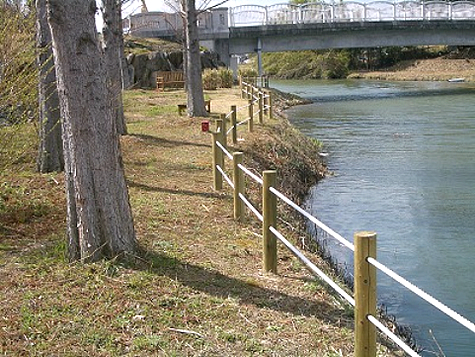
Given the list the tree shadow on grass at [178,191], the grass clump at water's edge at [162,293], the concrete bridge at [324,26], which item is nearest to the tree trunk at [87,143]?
the grass clump at water's edge at [162,293]

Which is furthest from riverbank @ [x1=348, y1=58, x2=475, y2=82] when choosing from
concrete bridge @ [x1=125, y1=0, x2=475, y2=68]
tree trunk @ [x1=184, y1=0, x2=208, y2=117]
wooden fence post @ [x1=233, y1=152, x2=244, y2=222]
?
wooden fence post @ [x1=233, y1=152, x2=244, y2=222]

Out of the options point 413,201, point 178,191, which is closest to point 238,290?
point 178,191

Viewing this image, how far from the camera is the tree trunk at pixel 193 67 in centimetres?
2005

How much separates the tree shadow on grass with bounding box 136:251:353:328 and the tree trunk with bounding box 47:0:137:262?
48 centimetres

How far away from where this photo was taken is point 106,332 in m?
5.75

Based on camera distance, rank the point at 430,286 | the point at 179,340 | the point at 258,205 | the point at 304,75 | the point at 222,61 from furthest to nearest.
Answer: the point at 304,75 → the point at 222,61 → the point at 258,205 → the point at 430,286 → the point at 179,340

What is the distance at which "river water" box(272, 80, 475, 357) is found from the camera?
8898 mm

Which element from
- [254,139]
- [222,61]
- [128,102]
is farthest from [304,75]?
[254,139]

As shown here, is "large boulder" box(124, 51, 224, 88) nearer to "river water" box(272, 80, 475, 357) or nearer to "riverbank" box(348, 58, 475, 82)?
"river water" box(272, 80, 475, 357)

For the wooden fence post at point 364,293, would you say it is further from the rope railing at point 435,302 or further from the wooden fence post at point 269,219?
the wooden fence post at point 269,219

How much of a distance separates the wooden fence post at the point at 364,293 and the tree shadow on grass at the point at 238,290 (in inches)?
37.5

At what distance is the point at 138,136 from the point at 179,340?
11.9 metres

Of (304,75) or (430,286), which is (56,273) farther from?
(304,75)

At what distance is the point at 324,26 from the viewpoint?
44.8m
